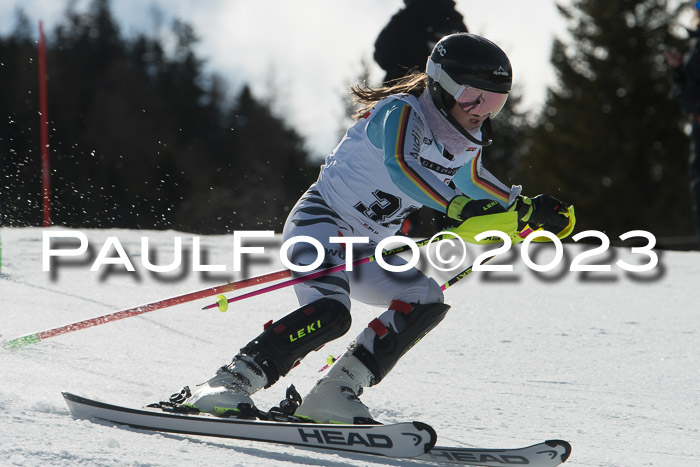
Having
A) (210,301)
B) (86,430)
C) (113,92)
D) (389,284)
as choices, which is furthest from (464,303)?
(113,92)

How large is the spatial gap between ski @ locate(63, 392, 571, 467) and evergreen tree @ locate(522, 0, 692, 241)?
23.5m

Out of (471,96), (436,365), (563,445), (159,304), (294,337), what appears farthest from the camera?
(436,365)

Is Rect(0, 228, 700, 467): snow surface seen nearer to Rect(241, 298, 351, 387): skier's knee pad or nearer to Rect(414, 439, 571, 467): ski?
Rect(414, 439, 571, 467): ski

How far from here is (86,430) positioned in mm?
2480

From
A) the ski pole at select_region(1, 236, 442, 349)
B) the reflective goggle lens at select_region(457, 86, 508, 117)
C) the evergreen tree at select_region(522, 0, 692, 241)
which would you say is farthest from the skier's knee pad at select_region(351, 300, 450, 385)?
the evergreen tree at select_region(522, 0, 692, 241)

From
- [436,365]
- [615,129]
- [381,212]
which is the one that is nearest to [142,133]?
[615,129]

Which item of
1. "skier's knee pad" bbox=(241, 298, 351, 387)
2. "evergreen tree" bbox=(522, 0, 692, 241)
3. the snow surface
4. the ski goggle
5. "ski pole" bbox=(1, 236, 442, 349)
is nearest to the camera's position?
the snow surface

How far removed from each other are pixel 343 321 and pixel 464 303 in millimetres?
3011

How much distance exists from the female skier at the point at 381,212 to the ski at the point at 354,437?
0.40ft

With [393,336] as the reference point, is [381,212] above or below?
above

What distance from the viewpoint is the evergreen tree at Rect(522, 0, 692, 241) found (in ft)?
84.1

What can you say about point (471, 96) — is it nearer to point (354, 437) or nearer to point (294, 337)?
point (294, 337)

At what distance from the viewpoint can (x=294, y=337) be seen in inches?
111

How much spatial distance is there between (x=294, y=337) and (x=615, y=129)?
25.2 m
